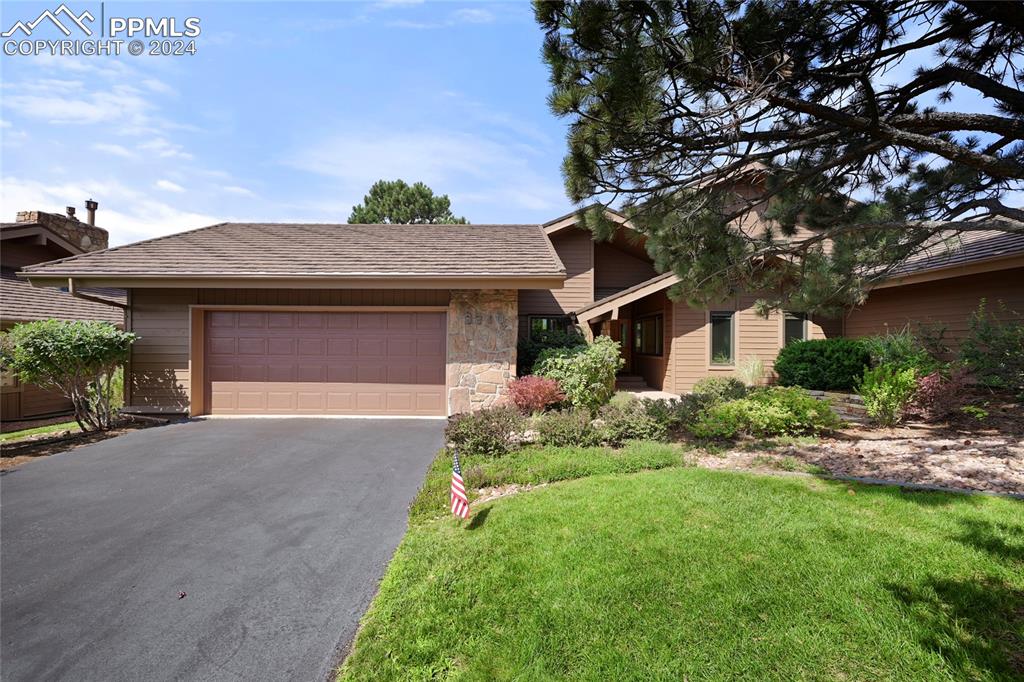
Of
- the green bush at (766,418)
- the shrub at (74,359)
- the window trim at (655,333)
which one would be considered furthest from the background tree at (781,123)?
the shrub at (74,359)

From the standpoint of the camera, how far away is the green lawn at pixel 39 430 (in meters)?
8.55

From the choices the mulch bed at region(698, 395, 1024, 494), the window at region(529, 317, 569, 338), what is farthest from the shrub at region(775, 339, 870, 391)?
the window at region(529, 317, 569, 338)

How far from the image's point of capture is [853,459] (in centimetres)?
545

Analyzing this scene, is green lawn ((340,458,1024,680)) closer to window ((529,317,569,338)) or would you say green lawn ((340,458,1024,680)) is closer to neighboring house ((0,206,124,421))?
window ((529,317,569,338))

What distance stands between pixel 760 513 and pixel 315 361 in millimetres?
8458

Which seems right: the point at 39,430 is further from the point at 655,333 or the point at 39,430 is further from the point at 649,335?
the point at 649,335

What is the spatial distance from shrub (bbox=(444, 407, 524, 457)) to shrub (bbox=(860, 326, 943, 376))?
6.83m

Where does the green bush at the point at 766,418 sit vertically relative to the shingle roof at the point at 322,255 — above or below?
below

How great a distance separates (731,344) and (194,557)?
1308 centimetres

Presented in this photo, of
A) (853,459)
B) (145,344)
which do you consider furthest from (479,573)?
(145,344)

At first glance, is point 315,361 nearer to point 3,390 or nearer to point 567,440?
point 567,440

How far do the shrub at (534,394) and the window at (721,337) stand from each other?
6.84 meters

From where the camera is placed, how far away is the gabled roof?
866cm

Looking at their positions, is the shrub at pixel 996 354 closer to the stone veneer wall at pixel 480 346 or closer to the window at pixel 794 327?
the window at pixel 794 327
